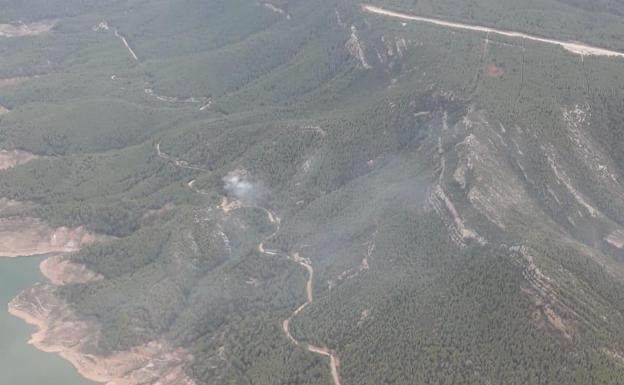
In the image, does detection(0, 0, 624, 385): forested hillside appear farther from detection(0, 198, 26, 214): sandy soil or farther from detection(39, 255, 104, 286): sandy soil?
detection(0, 198, 26, 214): sandy soil

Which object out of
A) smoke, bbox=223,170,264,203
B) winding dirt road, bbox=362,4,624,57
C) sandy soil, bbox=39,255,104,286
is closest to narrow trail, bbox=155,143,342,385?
smoke, bbox=223,170,264,203

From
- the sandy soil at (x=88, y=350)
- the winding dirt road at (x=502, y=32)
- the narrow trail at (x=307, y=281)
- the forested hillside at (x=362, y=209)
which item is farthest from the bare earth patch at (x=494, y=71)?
the sandy soil at (x=88, y=350)

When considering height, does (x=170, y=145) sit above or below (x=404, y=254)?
below

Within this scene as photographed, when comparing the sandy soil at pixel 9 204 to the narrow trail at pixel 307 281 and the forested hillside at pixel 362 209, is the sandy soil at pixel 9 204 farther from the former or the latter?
the narrow trail at pixel 307 281

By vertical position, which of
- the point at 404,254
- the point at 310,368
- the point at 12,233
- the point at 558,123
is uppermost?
the point at 558,123

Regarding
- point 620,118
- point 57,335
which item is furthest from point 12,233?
point 620,118

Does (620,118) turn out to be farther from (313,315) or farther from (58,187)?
(58,187)
